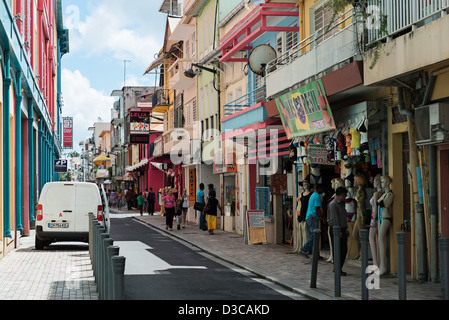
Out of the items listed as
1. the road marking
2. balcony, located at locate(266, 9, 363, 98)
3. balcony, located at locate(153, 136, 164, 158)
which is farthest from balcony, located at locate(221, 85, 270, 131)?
balcony, located at locate(153, 136, 164, 158)

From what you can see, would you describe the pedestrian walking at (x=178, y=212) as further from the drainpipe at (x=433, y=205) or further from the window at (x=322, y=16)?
Answer: the drainpipe at (x=433, y=205)

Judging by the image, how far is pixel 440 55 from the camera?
10.3 m

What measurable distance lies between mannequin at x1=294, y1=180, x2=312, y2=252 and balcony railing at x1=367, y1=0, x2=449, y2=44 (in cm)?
547

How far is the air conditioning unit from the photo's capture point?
1148 cm

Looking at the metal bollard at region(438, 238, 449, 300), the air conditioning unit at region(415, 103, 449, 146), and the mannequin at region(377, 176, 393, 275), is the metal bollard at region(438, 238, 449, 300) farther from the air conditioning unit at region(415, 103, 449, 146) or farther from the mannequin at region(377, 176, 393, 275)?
the mannequin at region(377, 176, 393, 275)

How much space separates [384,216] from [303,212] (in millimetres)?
4112

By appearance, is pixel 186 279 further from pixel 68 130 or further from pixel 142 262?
pixel 68 130

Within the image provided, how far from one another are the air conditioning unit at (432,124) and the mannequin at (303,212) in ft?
18.4

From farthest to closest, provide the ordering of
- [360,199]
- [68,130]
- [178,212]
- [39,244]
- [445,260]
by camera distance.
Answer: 1. [68,130]
2. [178,212]
3. [39,244]
4. [360,199]
5. [445,260]

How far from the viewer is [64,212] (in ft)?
62.1

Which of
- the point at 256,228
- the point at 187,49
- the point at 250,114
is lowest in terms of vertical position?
the point at 256,228

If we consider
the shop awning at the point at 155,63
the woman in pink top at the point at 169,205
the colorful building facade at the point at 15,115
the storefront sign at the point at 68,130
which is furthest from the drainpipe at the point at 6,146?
the storefront sign at the point at 68,130

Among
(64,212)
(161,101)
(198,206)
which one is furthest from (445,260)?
(161,101)

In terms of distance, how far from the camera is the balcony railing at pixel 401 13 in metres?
10.9
